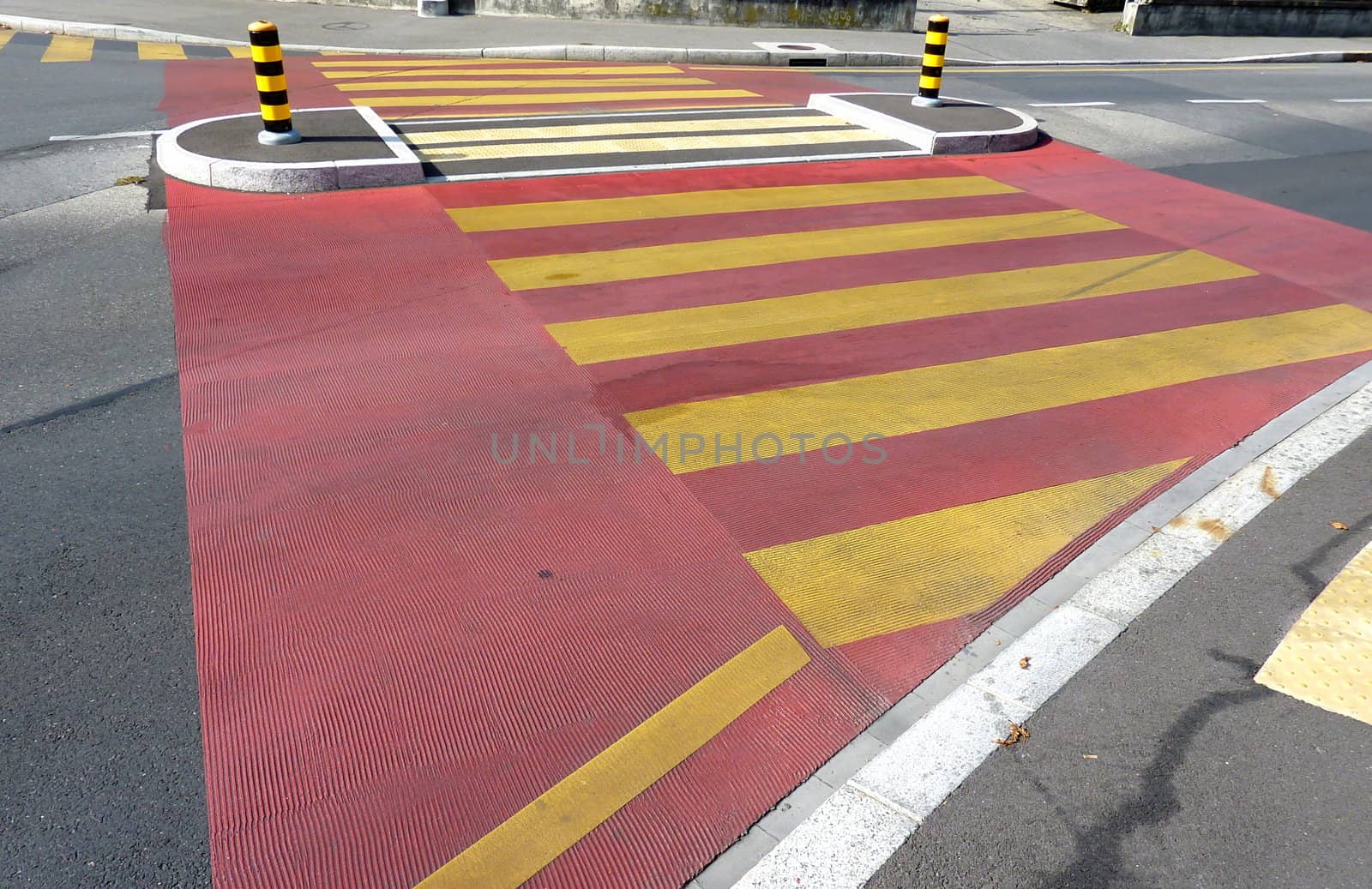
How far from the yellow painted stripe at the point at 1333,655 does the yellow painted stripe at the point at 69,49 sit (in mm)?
17470

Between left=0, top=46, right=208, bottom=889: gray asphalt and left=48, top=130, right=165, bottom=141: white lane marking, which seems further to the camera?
left=48, top=130, right=165, bottom=141: white lane marking

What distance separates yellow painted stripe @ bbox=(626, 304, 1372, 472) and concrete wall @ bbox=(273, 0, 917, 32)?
16.0 metres

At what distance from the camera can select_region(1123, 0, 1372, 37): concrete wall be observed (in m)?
24.8

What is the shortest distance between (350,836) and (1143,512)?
14.3ft

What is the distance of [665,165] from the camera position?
11133mm

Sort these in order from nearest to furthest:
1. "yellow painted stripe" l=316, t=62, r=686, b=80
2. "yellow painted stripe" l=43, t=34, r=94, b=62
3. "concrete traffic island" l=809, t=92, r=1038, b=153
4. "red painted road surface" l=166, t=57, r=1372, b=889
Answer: "red painted road surface" l=166, t=57, r=1372, b=889
"concrete traffic island" l=809, t=92, r=1038, b=153
"yellow painted stripe" l=43, t=34, r=94, b=62
"yellow painted stripe" l=316, t=62, r=686, b=80

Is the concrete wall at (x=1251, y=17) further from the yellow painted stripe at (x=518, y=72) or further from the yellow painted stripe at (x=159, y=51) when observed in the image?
the yellow painted stripe at (x=159, y=51)

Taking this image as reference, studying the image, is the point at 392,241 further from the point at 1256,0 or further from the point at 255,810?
the point at 1256,0

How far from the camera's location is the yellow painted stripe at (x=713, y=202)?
930cm

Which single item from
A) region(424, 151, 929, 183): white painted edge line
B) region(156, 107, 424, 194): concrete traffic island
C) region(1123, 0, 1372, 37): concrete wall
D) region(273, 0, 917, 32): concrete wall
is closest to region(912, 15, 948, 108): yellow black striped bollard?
region(424, 151, 929, 183): white painted edge line

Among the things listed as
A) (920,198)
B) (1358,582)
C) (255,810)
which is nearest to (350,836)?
(255,810)

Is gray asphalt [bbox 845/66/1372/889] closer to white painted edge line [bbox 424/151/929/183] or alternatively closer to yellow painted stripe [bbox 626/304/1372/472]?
yellow painted stripe [bbox 626/304/1372/472]

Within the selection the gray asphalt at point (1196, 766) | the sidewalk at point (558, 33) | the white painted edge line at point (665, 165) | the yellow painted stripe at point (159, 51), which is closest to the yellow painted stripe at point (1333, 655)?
the gray asphalt at point (1196, 766)

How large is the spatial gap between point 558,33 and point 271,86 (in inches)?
432
